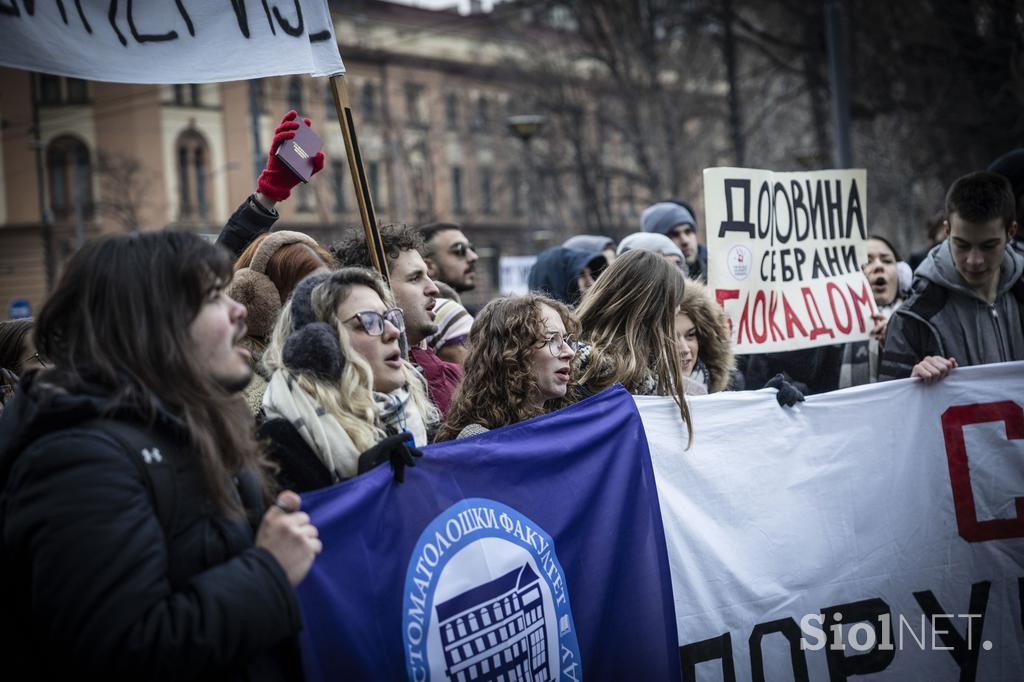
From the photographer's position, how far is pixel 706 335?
14.1 ft

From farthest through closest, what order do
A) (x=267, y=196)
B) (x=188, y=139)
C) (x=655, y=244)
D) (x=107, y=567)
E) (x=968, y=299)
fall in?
1. (x=188, y=139)
2. (x=655, y=244)
3. (x=968, y=299)
4. (x=267, y=196)
5. (x=107, y=567)

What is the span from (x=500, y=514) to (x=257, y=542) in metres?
0.91

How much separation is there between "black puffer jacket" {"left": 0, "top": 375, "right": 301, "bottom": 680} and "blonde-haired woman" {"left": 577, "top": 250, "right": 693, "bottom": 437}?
6.45ft

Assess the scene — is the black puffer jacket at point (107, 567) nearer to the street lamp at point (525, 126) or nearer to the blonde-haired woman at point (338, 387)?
→ the blonde-haired woman at point (338, 387)

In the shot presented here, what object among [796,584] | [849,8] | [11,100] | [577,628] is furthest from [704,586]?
[11,100]

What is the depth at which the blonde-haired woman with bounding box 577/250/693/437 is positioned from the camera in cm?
376

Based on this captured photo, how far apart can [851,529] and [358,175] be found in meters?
2.28

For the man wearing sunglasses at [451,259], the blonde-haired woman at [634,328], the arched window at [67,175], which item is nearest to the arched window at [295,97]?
the arched window at [67,175]

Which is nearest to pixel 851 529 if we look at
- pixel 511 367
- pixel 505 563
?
pixel 511 367

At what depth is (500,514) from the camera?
113 inches

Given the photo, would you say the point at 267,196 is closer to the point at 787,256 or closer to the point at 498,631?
the point at 498,631

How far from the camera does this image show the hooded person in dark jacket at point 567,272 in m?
6.27

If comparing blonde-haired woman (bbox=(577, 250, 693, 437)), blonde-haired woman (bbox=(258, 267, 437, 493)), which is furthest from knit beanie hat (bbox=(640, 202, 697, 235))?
blonde-haired woman (bbox=(258, 267, 437, 493))

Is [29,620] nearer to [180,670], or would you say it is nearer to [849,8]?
[180,670]
